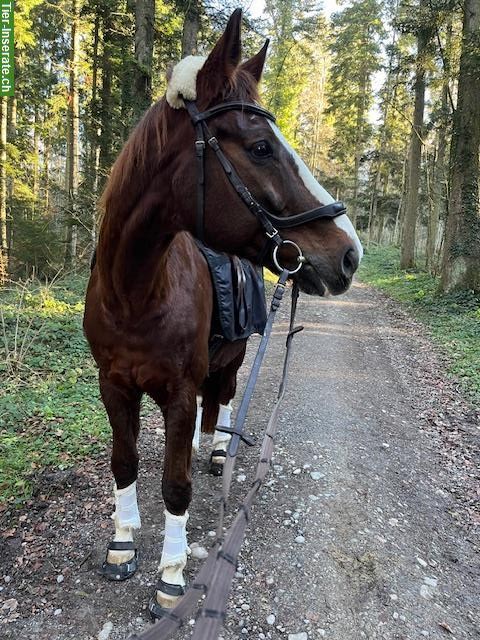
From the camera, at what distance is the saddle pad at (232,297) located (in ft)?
10.5

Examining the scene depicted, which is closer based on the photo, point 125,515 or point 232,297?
point 125,515

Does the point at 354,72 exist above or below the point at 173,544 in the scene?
above

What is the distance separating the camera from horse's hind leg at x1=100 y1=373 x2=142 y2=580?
280cm

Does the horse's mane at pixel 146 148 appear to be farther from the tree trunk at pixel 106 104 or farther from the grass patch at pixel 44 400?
the tree trunk at pixel 106 104

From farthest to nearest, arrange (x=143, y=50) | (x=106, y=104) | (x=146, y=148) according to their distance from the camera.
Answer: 1. (x=106, y=104)
2. (x=143, y=50)
3. (x=146, y=148)

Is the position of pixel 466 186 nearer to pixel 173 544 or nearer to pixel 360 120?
pixel 173 544

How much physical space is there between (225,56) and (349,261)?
1.07 meters

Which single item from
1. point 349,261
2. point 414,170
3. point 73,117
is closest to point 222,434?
point 349,261

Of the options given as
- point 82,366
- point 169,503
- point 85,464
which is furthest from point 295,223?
point 82,366

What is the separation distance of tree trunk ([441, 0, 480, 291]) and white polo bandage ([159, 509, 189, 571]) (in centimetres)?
1114

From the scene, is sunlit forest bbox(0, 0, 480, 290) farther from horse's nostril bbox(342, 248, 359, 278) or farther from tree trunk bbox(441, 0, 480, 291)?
horse's nostril bbox(342, 248, 359, 278)

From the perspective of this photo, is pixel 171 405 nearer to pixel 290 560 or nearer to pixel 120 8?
pixel 290 560

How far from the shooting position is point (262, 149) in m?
2.03

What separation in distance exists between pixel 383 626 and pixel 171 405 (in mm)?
1826
